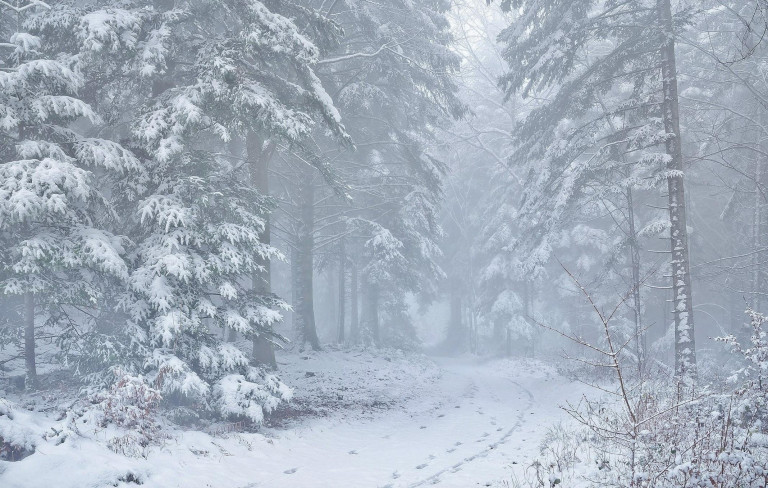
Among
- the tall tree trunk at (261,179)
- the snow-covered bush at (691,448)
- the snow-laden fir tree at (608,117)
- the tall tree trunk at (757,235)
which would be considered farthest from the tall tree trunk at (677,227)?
the tall tree trunk at (261,179)

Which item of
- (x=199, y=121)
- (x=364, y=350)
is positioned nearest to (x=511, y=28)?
(x=199, y=121)

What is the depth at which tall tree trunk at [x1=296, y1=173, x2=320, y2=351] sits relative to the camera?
18.0m

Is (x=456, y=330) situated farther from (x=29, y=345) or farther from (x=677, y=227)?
(x=29, y=345)

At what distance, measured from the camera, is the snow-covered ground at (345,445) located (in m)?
5.81

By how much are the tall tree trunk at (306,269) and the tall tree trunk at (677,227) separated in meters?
11.6

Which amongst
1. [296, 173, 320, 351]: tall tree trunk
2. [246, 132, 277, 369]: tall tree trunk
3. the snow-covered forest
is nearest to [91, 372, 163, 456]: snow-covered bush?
the snow-covered forest

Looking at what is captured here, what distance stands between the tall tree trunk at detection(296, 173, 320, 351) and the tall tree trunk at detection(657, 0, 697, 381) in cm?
1155

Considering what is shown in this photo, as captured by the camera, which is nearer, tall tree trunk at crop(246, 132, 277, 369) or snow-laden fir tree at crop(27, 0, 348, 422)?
snow-laden fir tree at crop(27, 0, 348, 422)

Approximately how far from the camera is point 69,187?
8.07 m

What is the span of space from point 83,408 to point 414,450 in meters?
5.56

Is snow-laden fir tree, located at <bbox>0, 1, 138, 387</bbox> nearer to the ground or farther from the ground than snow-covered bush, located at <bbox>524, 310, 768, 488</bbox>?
farther from the ground

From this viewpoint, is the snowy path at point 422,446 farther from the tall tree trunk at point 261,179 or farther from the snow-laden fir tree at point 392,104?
the snow-laden fir tree at point 392,104

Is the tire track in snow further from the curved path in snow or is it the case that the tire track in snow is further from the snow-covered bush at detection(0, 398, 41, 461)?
the snow-covered bush at detection(0, 398, 41, 461)

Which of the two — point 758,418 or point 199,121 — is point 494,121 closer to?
point 199,121
